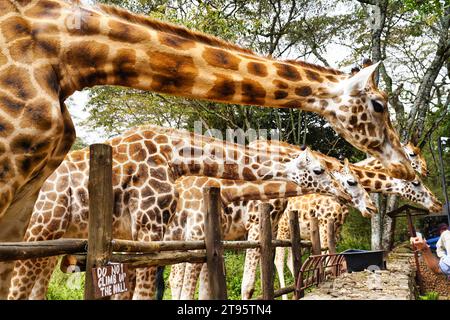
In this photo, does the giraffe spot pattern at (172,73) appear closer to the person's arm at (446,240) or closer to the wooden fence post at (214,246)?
the wooden fence post at (214,246)

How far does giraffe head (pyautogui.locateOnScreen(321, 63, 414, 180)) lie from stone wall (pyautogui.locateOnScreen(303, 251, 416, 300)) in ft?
8.73

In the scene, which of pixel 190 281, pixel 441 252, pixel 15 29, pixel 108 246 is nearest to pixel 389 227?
pixel 441 252

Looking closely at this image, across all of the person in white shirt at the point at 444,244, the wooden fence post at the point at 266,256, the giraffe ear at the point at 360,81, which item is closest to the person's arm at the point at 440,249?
the person in white shirt at the point at 444,244

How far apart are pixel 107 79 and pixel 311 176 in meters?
4.73

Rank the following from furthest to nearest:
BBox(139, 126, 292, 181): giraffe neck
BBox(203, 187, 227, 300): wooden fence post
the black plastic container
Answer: the black plastic container → BBox(139, 126, 292, 181): giraffe neck → BBox(203, 187, 227, 300): wooden fence post

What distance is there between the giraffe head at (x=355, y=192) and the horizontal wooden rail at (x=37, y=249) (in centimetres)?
549

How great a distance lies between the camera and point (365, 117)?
3.29 m

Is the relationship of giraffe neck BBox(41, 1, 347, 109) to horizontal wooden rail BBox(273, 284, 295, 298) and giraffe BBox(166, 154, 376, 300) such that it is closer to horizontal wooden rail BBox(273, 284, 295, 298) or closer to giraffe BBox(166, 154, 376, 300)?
horizontal wooden rail BBox(273, 284, 295, 298)

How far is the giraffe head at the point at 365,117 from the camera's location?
3.23 meters

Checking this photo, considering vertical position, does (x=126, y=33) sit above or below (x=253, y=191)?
above

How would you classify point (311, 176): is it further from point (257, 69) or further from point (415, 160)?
point (415, 160)

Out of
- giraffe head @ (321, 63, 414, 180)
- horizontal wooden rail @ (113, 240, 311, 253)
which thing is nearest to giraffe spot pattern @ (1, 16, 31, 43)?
horizontal wooden rail @ (113, 240, 311, 253)

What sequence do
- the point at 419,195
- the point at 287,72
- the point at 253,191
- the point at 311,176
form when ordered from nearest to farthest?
the point at 287,72 < the point at 253,191 < the point at 311,176 < the point at 419,195

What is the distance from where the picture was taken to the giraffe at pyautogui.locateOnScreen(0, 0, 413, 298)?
221 cm
